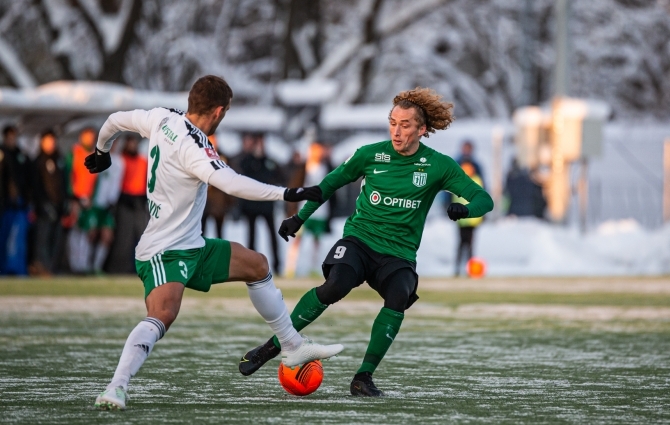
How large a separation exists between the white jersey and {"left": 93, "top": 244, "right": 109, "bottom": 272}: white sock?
13135mm

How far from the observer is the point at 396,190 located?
8219 millimetres

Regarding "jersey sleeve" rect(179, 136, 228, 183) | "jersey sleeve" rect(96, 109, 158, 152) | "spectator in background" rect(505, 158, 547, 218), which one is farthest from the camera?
"spectator in background" rect(505, 158, 547, 218)

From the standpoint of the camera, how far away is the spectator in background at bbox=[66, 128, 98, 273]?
1930 centimetres

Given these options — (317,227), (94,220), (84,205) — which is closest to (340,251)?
(84,205)

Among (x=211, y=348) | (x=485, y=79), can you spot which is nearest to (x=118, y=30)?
(x=485, y=79)

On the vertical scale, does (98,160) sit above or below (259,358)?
above

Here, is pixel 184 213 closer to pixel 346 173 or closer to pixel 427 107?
pixel 346 173

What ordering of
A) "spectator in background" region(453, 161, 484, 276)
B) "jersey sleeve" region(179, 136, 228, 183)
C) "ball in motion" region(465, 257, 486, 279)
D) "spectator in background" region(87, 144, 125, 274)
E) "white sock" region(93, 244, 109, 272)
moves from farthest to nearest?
"ball in motion" region(465, 257, 486, 279) → "spectator in background" region(453, 161, 484, 276) → "white sock" region(93, 244, 109, 272) → "spectator in background" region(87, 144, 125, 274) → "jersey sleeve" region(179, 136, 228, 183)

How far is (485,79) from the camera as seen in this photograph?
4069 cm

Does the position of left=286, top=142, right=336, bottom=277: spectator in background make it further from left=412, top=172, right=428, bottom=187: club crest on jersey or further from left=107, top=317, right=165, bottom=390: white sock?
left=107, top=317, right=165, bottom=390: white sock

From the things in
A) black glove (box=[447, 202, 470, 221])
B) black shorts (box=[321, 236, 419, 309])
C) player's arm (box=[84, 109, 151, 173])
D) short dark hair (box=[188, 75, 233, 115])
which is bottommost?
A: black shorts (box=[321, 236, 419, 309])

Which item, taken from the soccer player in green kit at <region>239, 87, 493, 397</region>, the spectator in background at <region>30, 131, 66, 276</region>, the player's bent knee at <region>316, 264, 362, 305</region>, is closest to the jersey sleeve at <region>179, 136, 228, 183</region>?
→ the soccer player in green kit at <region>239, 87, 493, 397</region>

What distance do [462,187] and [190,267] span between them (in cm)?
187

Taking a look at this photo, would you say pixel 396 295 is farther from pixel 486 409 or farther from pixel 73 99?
pixel 73 99
